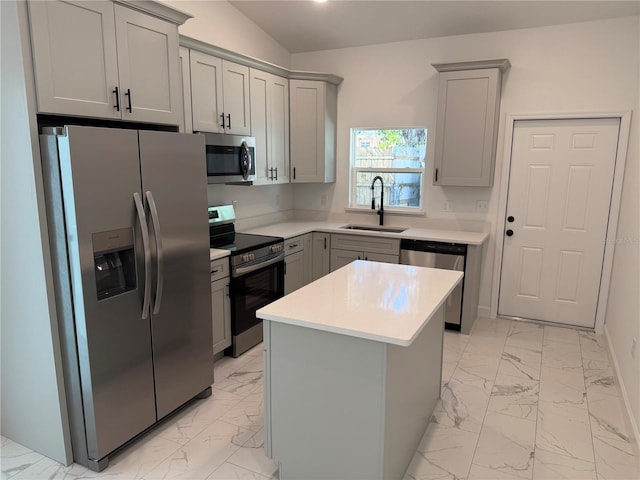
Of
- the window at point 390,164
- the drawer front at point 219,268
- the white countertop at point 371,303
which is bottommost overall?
the drawer front at point 219,268

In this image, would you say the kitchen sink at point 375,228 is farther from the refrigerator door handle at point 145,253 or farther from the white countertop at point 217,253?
the refrigerator door handle at point 145,253

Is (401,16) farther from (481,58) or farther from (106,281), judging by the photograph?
(106,281)

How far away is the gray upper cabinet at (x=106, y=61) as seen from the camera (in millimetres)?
1965

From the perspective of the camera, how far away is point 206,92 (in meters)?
3.39

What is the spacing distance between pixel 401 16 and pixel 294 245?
91.5 inches

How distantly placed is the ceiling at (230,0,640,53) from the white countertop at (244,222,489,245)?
1.90 meters

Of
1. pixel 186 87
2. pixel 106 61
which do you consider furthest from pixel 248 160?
pixel 106 61

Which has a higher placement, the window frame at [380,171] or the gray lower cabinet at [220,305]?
the window frame at [380,171]

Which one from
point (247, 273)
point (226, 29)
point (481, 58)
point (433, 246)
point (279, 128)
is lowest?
point (247, 273)

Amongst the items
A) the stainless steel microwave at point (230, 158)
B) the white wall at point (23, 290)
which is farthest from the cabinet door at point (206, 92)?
the white wall at point (23, 290)

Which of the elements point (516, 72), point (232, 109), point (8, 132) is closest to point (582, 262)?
point (516, 72)

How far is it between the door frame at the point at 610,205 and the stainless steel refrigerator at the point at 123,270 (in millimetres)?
2924

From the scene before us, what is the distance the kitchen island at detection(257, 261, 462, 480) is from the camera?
5.99 ft

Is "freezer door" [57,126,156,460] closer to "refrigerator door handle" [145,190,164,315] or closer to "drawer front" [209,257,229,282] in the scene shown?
"refrigerator door handle" [145,190,164,315]
